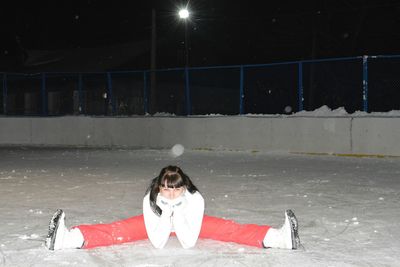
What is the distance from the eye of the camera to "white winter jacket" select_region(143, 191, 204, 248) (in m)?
4.24

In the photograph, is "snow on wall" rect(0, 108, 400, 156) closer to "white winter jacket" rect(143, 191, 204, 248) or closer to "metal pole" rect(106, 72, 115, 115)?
"metal pole" rect(106, 72, 115, 115)

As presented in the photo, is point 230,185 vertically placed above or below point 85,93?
below

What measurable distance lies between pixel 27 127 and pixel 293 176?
11478mm

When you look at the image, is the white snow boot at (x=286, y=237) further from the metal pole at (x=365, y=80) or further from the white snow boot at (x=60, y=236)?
the metal pole at (x=365, y=80)

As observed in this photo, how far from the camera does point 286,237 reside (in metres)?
4.21

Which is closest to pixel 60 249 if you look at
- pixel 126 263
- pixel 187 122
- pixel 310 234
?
pixel 126 263

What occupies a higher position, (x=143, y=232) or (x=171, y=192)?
(x=171, y=192)

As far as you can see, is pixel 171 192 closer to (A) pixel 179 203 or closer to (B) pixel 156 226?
(A) pixel 179 203

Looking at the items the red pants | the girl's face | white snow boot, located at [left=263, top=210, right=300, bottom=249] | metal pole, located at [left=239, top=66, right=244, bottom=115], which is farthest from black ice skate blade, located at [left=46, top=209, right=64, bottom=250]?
metal pole, located at [left=239, top=66, right=244, bottom=115]

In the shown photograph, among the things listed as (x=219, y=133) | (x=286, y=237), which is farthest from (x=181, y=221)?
(x=219, y=133)

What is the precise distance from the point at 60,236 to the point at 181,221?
34.6 inches

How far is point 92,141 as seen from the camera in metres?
17.3

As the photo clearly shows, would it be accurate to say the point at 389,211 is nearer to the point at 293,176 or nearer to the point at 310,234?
the point at 310,234

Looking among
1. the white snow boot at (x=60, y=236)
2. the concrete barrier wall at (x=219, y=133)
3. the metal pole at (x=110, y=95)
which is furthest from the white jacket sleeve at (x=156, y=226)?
the metal pole at (x=110, y=95)
